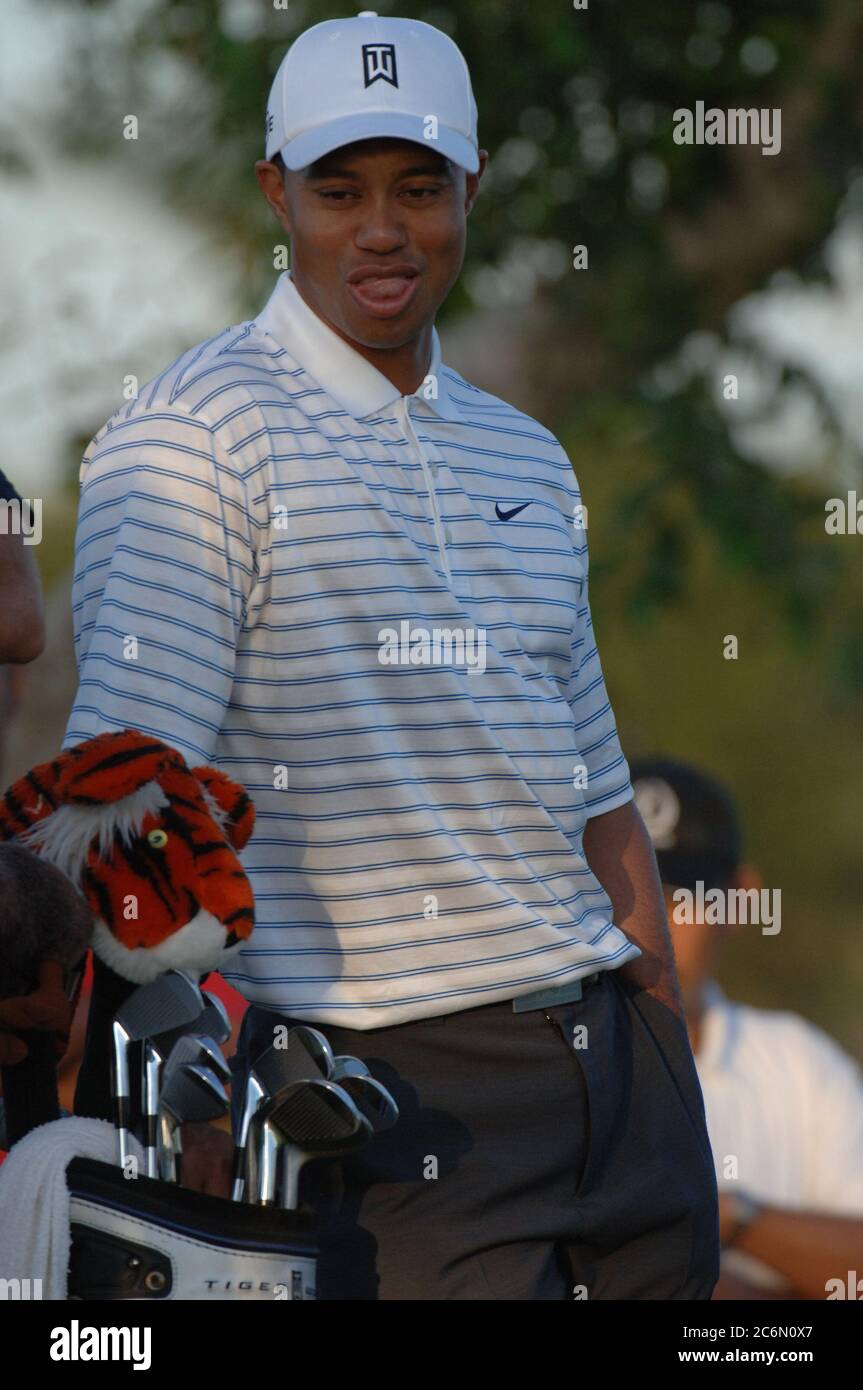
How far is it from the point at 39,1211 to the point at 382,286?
48.5 inches

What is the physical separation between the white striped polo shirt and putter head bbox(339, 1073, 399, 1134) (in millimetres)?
224

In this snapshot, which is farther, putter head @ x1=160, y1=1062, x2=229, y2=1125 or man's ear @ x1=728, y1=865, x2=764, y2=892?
man's ear @ x1=728, y1=865, x2=764, y2=892

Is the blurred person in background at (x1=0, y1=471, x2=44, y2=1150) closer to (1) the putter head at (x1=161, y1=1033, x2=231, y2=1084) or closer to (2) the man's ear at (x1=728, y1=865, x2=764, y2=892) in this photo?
(1) the putter head at (x1=161, y1=1033, x2=231, y2=1084)

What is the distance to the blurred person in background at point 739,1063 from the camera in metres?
4.40

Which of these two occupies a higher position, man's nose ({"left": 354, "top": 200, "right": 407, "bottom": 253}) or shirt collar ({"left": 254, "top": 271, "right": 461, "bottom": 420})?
man's nose ({"left": 354, "top": 200, "right": 407, "bottom": 253})

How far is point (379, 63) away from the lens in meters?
2.53

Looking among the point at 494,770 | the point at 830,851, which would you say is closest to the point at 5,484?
the point at 494,770

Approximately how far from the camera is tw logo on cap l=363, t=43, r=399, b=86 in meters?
2.52

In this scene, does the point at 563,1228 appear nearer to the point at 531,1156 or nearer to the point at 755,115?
the point at 531,1156

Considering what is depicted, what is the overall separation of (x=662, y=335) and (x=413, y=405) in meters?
5.53

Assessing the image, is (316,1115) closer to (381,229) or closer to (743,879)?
(381,229)

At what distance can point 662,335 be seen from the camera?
26.2 ft
